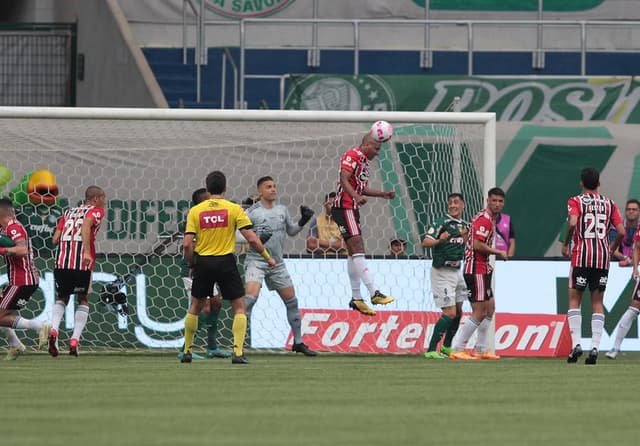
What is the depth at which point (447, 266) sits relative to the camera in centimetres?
1681

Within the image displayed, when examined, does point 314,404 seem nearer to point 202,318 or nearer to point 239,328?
point 239,328

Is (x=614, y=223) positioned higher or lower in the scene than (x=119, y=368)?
higher

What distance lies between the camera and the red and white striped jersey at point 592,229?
15172 mm

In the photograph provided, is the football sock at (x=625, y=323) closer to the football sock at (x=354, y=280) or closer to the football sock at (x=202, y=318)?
the football sock at (x=354, y=280)

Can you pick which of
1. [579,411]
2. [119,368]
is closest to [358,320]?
[119,368]

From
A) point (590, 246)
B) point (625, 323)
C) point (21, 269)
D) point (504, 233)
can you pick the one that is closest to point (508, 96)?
point (504, 233)

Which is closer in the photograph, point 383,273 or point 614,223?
point 614,223

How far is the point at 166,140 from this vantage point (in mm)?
19078

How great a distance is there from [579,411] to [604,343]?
32.2ft

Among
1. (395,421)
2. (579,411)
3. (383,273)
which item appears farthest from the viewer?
(383,273)

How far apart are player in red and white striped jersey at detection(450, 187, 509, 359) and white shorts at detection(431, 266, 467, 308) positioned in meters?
0.15

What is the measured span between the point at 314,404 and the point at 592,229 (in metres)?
6.56

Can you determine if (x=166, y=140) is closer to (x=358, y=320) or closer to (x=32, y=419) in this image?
(x=358, y=320)

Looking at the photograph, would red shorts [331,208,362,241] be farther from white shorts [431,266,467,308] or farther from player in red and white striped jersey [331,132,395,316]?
white shorts [431,266,467,308]
